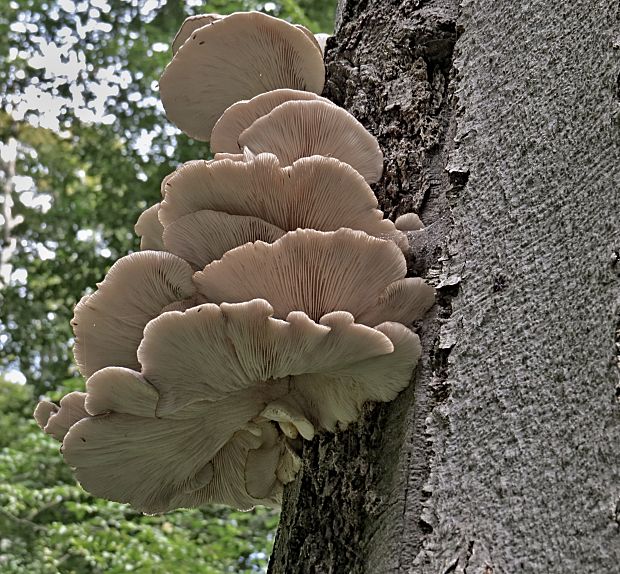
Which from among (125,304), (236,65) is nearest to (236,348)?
(125,304)

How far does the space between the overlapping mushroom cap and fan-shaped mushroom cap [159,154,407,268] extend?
10.3 inches

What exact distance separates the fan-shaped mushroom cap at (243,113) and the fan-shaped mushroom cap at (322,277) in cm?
41

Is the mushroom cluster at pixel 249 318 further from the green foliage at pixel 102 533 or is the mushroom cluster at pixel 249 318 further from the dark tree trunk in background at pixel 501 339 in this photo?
the green foliage at pixel 102 533

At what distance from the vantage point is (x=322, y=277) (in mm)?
1350

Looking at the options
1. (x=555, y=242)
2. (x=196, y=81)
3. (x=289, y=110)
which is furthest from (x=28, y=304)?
(x=555, y=242)

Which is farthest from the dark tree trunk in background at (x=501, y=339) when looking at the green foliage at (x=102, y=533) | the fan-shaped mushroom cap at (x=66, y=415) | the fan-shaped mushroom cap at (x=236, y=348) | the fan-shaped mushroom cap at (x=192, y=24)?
the green foliage at (x=102, y=533)

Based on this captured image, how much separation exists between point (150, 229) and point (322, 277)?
0.65 meters

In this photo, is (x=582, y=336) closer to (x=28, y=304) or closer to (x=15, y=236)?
(x=28, y=304)

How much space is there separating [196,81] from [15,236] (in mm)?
9971

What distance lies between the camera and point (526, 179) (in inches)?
47.5

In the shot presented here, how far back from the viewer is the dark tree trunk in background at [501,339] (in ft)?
3.02

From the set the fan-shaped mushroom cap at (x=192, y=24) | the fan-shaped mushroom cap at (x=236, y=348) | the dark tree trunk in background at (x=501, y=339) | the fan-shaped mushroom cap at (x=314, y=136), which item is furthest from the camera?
the fan-shaped mushroom cap at (x=192, y=24)

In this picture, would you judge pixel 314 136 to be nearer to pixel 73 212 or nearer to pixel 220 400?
pixel 220 400

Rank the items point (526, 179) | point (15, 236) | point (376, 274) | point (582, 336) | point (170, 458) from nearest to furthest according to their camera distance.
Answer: point (582, 336) < point (526, 179) < point (376, 274) < point (170, 458) < point (15, 236)
